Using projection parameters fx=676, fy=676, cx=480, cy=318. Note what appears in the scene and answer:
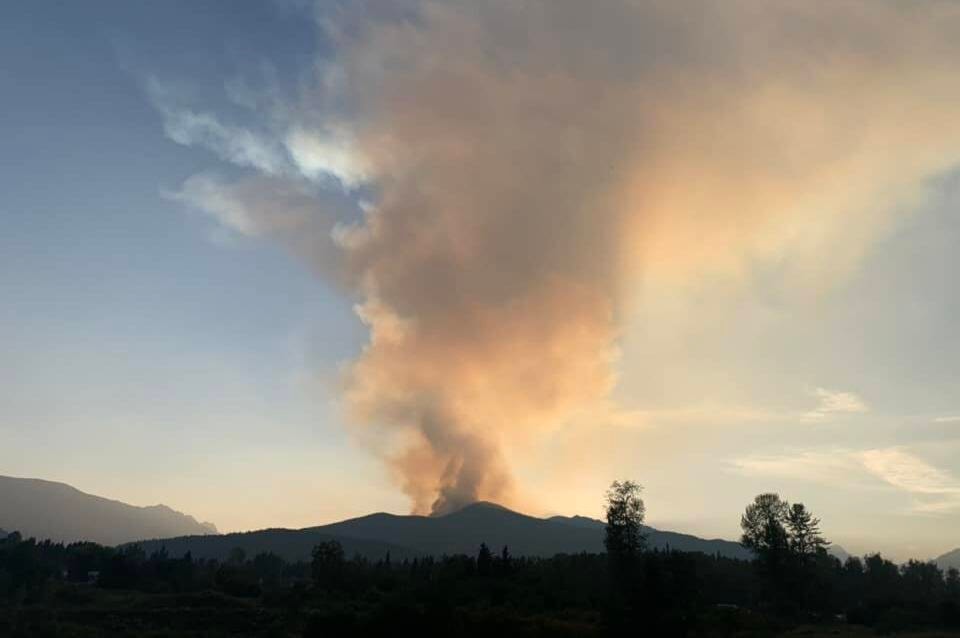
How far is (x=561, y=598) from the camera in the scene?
266 feet

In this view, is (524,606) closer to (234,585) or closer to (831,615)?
(831,615)

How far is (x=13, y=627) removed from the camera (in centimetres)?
7506

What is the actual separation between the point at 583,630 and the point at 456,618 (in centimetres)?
→ 1027

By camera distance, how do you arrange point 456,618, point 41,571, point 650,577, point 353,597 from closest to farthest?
point 456,618 → point 650,577 → point 353,597 → point 41,571

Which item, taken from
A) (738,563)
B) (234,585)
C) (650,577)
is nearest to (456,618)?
(650,577)

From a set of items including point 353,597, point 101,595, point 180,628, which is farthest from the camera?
point 101,595

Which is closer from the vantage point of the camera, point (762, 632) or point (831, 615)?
point (762, 632)

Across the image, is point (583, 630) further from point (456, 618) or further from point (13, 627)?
point (13, 627)

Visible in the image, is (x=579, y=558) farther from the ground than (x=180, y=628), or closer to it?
→ farther from the ground

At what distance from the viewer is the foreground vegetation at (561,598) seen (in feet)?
175

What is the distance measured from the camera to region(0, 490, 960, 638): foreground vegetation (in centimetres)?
5334

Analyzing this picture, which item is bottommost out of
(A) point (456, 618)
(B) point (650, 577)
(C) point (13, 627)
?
(C) point (13, 627)

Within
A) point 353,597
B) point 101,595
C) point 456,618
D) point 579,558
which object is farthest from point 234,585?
point 456,618

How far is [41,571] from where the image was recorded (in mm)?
162500
